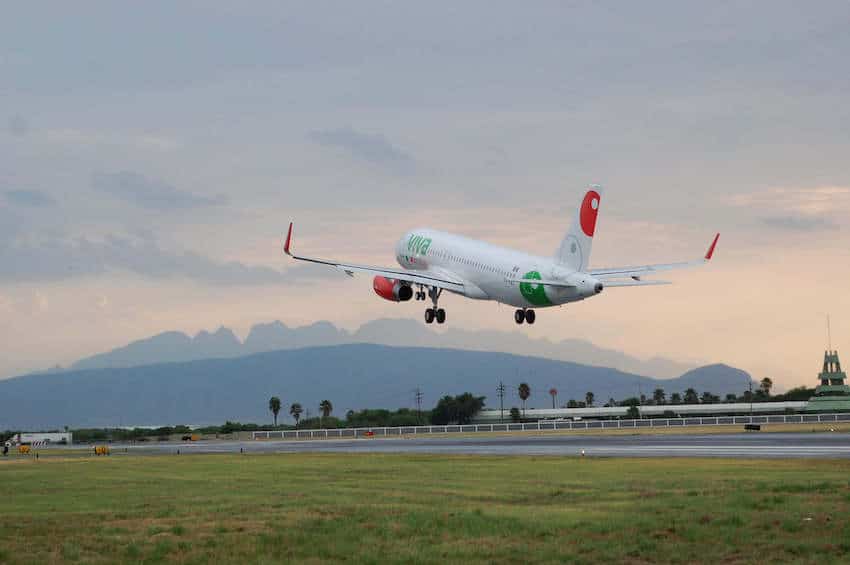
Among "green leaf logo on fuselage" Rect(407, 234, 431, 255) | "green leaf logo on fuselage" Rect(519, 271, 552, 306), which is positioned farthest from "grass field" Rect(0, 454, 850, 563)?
"green leaf logo on fuselage" Rect(407, 234, 431, 255)

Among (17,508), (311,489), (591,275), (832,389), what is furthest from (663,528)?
(832,389)

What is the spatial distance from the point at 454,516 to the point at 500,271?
48.1 metres

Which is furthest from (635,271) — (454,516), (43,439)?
(43,439)

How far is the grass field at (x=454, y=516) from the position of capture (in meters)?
35.0

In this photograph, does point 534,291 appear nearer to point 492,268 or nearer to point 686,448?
point 492,268

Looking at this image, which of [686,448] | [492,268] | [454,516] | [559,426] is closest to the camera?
[454,516]

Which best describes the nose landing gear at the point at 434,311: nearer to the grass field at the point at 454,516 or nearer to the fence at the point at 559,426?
the grass field at the point at 454,516

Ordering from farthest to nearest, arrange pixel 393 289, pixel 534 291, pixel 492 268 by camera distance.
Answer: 1. pixel 393 289
2. pixel 492 268
3. pixel 534 291

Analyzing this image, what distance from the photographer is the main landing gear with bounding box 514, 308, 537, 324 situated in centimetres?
8950

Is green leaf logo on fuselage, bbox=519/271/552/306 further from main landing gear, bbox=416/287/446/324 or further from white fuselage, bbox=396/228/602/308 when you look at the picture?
main landing gear, bbox=416/287/446/324

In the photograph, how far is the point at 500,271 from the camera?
288 ft

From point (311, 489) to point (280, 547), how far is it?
51.9 feet

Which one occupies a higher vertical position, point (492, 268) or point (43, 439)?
point (492, 268)

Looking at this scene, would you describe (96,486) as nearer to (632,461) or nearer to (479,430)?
(632,461)
